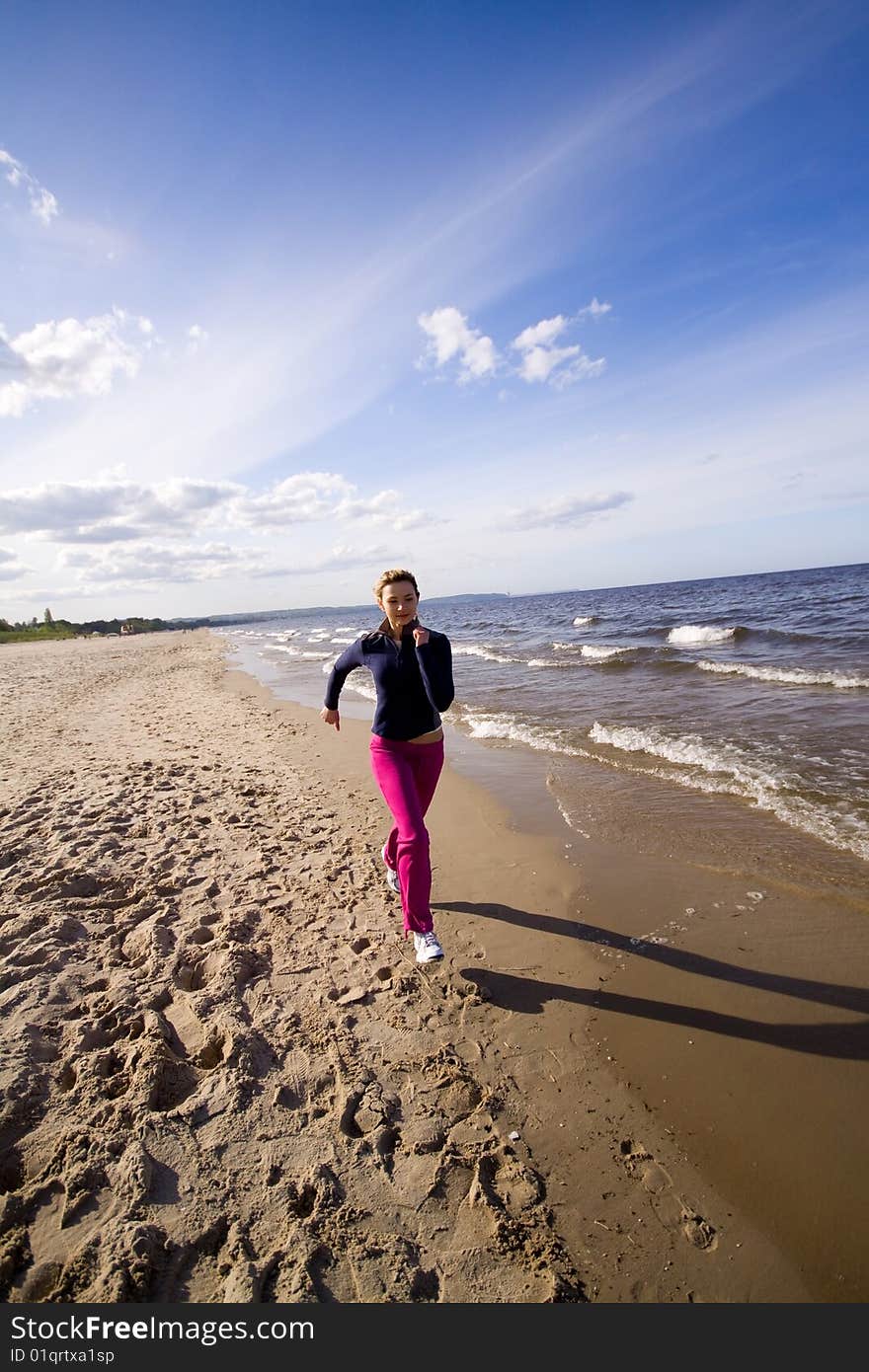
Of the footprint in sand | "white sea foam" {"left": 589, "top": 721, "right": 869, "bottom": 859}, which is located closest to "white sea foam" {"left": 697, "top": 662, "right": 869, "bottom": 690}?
"white sea foam" {"left": 589, "top": 721, "right": 869, "bottom": 859}

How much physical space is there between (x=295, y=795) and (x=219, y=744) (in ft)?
12.6

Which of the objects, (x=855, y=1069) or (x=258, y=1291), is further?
(x=855, y=1069)

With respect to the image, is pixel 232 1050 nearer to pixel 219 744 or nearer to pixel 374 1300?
pixel 374 1300

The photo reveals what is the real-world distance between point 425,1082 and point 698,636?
24.4 meters

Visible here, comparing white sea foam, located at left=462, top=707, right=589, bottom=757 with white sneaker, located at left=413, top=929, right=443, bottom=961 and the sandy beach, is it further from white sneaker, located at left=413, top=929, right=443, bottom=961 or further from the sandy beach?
white sneaker, located at left=413, top=929, right=443, bottom=961

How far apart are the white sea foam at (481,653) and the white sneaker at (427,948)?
715 inches

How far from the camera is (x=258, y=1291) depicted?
1918 mm

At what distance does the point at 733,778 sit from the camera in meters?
7.06

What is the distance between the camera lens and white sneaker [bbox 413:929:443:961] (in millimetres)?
3791

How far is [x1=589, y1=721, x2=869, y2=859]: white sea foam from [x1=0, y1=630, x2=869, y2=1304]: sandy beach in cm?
139

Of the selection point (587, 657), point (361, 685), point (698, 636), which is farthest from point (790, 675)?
point (361, 685)

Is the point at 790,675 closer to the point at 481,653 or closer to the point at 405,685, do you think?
the point at 405,685

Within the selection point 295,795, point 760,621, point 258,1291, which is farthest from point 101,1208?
point 760,621

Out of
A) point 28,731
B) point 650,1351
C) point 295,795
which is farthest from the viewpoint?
point 28,731
